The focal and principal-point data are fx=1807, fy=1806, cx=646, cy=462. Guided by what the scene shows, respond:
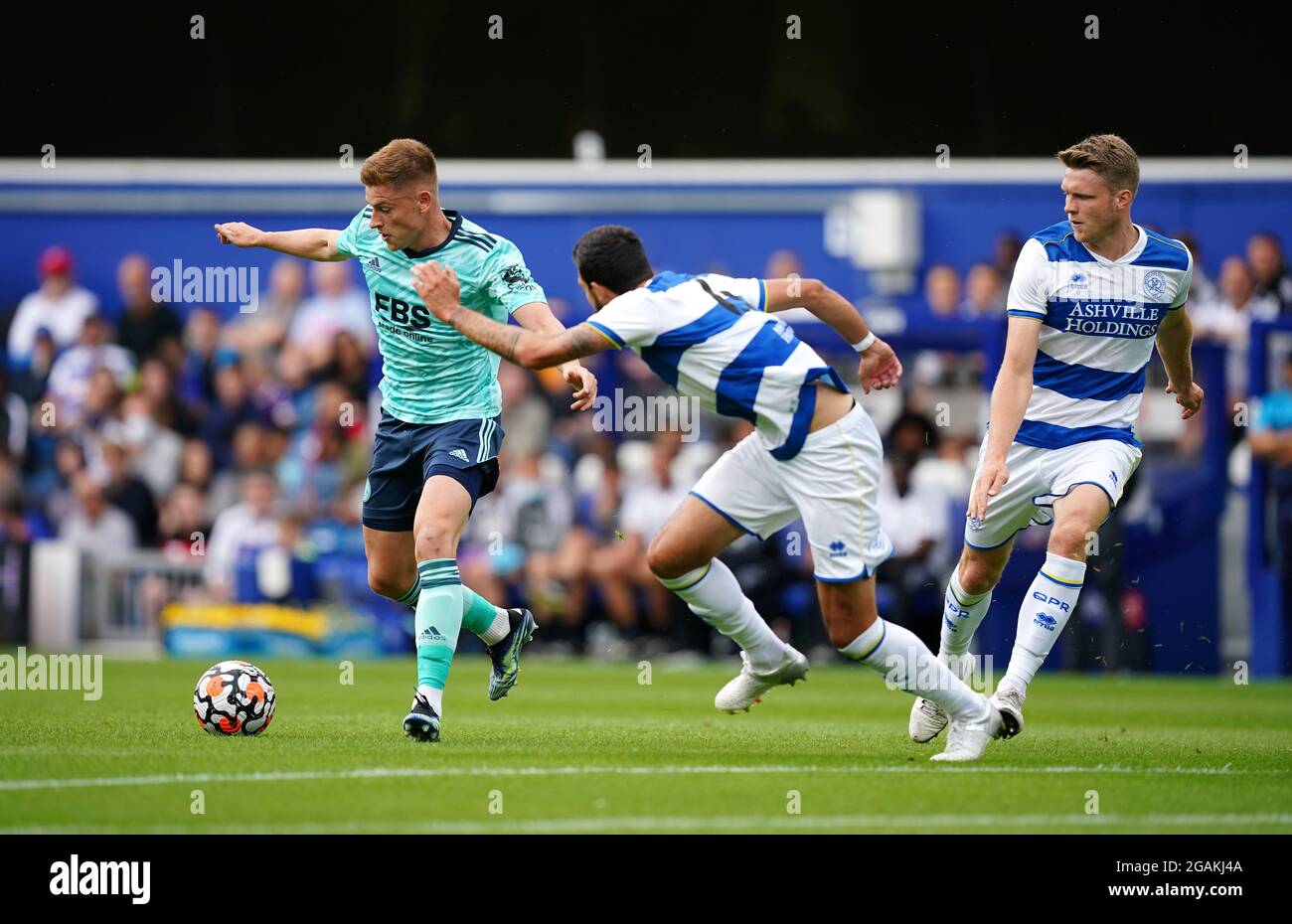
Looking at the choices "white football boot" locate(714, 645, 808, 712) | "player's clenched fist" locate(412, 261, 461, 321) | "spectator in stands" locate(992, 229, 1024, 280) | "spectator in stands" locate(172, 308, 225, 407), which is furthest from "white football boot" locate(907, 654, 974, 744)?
"spectator in stands" locate(172, 308, 225, 407)

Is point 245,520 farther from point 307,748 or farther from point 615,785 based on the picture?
point 615,785

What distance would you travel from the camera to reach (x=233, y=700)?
8.05 m

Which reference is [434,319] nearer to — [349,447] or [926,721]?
[926,721]

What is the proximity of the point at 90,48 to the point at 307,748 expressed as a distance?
14.8 m

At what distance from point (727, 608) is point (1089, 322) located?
2.03 metres

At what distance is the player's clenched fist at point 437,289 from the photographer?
6914mm

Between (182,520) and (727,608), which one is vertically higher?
(182,520)

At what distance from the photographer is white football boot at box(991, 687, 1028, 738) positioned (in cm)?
772

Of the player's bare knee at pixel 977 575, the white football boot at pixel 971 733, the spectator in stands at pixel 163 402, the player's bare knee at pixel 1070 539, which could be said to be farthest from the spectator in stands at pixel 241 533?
the white football boot at pixel 971 733

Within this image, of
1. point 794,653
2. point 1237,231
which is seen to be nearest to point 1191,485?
point 1237,231

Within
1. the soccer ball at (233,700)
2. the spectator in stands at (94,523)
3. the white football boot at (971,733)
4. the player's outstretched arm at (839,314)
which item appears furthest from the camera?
the spectator in stands at (94,523)

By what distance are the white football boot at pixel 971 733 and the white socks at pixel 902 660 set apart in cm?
22

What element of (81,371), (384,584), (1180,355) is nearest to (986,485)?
(1180,355)

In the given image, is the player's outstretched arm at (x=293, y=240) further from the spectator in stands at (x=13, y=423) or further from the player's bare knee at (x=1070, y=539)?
the spectator in stands at (x=13, y=423)
